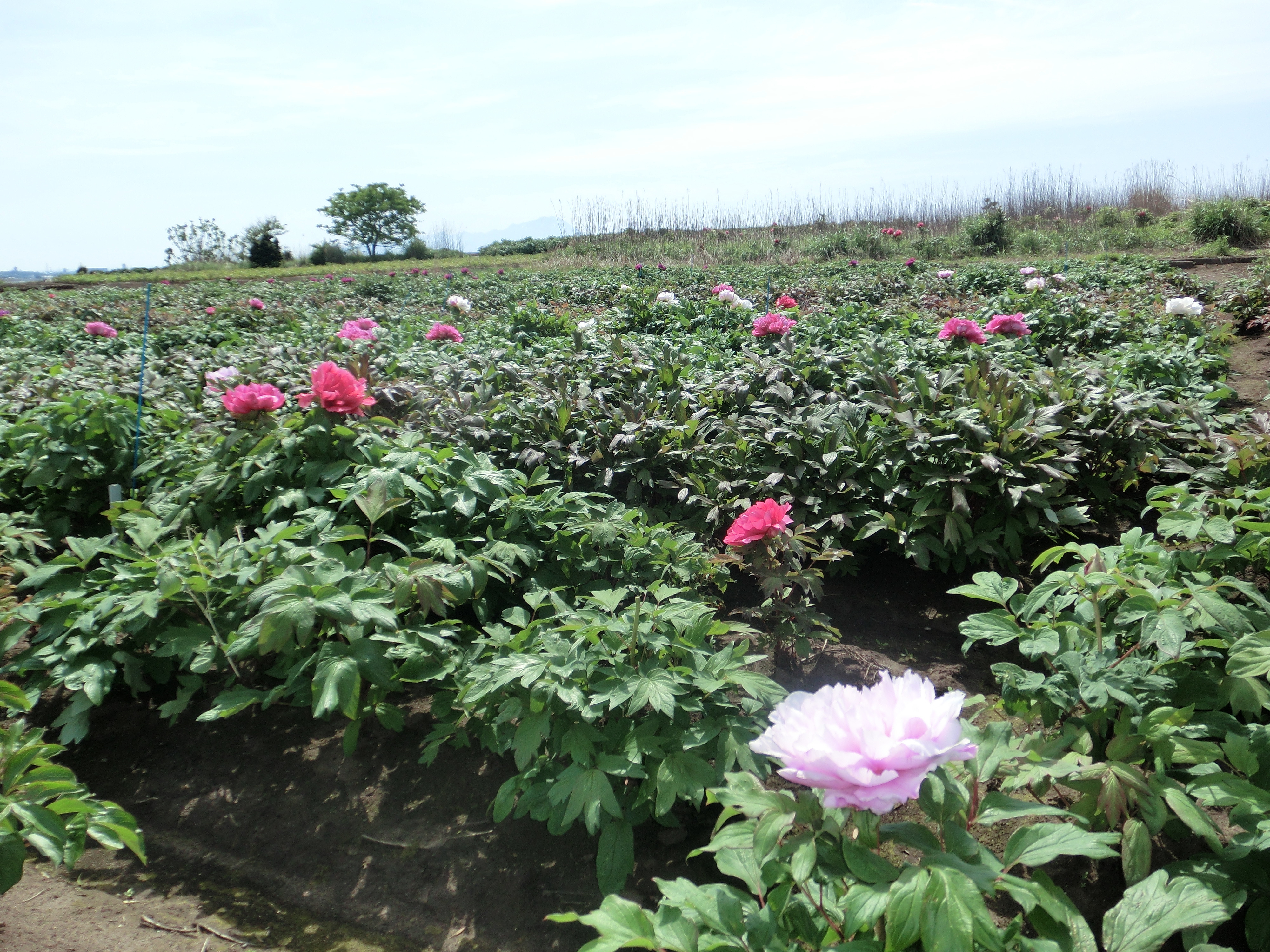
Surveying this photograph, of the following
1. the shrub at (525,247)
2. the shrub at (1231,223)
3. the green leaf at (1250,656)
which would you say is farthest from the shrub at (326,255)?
the green leaf at (1250,656)

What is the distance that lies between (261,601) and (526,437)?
1.45 m

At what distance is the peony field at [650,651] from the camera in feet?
3.78

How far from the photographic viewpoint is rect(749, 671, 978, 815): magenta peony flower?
0.86 metres

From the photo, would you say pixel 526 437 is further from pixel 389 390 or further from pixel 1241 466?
pixel 1241 466

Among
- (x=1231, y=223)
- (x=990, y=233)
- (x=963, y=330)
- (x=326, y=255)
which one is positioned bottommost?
(x=963, y=330)

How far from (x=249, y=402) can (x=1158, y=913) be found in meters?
2.69

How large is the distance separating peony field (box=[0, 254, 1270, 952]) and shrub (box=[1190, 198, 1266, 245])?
15662 millimetres

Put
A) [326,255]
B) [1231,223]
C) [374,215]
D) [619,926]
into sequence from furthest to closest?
[374,215]
[326,255]
[1231,223]
[619,926]

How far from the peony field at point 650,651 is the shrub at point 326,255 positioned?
103 ft

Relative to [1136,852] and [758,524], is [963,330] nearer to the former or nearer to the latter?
[758,524]

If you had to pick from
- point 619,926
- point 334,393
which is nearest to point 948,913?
point 619,926

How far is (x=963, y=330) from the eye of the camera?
12.0ft

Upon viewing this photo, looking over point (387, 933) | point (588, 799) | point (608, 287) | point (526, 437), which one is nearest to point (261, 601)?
point (387, 933)

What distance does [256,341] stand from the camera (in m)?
5.57
